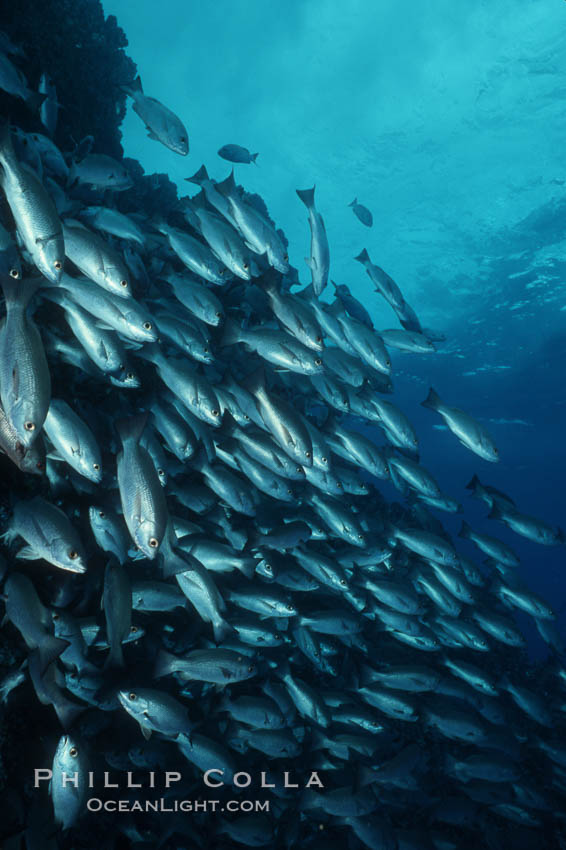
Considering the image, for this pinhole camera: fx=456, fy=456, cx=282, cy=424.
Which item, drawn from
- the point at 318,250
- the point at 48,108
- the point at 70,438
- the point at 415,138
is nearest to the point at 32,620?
the point at 70,438

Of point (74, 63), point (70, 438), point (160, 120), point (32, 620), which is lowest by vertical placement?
point (32, 620)

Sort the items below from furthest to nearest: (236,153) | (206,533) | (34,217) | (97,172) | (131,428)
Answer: (236,153) → (206,533) → (97,172) → (131,428) → (34,217)

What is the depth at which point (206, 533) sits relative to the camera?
477 cm

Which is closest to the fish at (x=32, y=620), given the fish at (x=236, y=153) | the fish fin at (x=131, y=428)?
the fish fin at (x=131, y=428)

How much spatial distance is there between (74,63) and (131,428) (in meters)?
8.51

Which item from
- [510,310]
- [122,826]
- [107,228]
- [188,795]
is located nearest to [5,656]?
[122,826]

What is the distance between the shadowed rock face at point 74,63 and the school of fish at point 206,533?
6.96ft

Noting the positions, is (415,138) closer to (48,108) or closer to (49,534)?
(48,108)

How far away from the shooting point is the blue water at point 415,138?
12.3 meters

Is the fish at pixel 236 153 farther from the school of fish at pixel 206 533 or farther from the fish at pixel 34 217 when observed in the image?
the fish at pixel 34 217

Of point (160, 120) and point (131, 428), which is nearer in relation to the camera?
point (131, 428)

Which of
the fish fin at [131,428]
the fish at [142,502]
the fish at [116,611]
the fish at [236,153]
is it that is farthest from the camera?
the fish at [236,153]

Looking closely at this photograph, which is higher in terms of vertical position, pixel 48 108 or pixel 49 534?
pixel 48 108

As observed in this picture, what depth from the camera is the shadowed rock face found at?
271 inches
